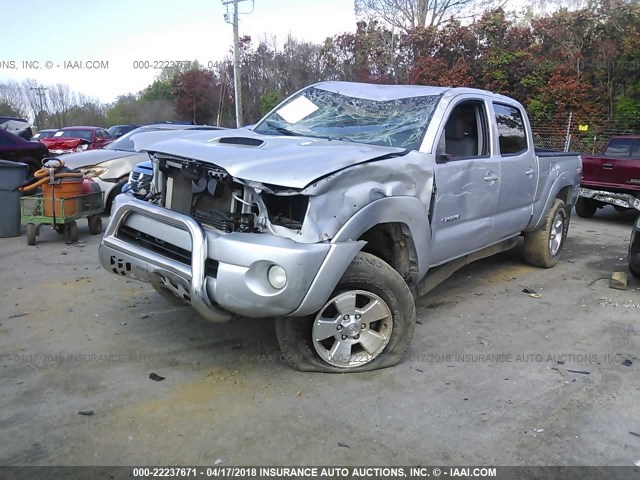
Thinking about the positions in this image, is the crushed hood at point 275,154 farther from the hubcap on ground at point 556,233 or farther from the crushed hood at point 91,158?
the crushed hood at point 91,158

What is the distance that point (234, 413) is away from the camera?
127 inches

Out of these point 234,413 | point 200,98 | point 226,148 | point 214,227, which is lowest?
point 234,413

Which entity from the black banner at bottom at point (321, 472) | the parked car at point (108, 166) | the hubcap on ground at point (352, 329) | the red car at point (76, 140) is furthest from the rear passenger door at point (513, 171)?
the red car at point (76, 140)

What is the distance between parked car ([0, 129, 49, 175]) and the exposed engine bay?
818 centimetres

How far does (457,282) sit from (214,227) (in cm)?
342

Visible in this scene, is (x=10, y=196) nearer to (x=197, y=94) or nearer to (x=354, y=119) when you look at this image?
(x=354, y=119)

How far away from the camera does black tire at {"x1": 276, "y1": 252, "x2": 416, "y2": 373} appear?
3.54 m

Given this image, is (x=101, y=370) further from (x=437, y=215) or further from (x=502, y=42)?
(x=502, y=42)

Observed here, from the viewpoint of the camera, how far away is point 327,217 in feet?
10.9

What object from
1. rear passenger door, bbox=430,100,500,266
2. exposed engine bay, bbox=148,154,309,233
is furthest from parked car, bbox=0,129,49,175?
rear passenger door, bbox=430,100,500,266

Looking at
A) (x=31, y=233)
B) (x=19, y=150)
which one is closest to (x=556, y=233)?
(x=31, y=233)

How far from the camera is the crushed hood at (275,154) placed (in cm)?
318

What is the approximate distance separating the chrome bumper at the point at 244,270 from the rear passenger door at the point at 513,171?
2.44 metres

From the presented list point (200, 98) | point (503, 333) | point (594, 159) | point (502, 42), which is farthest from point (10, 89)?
point (503, 333)
